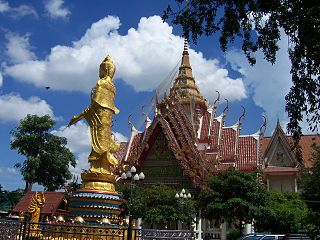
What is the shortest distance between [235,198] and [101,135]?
8.91 m

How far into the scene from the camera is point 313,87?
873cm

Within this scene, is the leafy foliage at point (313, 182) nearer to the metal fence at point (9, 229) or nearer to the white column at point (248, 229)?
the white column at point (248, 229)

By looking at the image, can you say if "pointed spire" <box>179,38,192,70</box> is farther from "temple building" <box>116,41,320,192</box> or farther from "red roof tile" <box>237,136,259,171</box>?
"red roof tile" <box>237,136,259,171</box>

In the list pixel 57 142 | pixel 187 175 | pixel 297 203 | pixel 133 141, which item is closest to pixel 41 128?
pixel 57 142

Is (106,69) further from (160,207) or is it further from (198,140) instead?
(198,140)

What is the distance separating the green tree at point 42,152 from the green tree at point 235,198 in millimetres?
21720

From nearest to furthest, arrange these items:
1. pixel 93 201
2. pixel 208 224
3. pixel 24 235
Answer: pixel 24 235 < pixel 93 201 < pixel 208 224

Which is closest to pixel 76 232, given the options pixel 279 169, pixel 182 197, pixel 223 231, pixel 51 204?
pixel 182 197

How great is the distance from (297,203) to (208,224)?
7.61 metres

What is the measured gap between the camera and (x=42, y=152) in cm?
4375

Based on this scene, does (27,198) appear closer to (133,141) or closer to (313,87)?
(133,141)

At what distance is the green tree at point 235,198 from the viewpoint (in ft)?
81.1

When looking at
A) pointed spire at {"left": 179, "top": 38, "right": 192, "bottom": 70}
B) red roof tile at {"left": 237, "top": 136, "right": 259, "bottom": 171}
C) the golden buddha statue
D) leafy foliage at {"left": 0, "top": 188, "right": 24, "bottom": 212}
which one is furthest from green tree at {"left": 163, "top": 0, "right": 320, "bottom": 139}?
leafy foliage at {"left": 0, "top": 188, "right": 24, "bottom": 212}

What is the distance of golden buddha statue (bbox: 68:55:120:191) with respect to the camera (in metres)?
20.3
